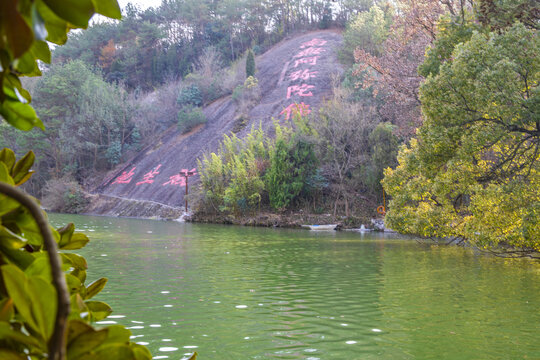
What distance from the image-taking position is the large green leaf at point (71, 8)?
1.77 feet

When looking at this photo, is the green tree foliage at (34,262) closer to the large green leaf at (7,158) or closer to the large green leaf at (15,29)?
the large green leaf at (15,29)

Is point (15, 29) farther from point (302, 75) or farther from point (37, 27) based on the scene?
point (302, 75)

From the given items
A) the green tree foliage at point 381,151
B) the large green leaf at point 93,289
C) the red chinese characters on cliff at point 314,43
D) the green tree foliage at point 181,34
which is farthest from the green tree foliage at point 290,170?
the green tree foliage at point 181,34

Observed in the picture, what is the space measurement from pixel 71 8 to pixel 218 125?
1425 inches

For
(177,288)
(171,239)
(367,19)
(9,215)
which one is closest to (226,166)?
(171,239)

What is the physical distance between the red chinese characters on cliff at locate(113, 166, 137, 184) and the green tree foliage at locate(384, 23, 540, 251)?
2826 cm

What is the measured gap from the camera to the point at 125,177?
124 ft

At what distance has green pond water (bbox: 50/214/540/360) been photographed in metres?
5.58

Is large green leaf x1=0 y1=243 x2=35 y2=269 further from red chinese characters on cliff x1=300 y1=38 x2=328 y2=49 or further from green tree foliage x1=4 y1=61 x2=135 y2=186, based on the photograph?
red chinese characters on cliff x1=300 y1=38 x2=328 y2=49

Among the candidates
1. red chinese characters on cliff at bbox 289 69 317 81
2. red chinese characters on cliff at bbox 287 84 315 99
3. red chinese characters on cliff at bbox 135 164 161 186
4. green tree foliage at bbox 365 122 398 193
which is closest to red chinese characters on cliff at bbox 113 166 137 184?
red chinese characters on cliff at bbox 135 164 161 186

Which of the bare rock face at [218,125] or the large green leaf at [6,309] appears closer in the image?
the large green leaf at [6,309]

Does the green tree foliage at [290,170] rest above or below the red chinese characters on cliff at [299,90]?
below

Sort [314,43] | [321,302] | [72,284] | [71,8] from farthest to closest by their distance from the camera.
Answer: [314,43] → [321,302] → [72,284] → [71,8]

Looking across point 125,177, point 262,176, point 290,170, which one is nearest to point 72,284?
point 290,170
